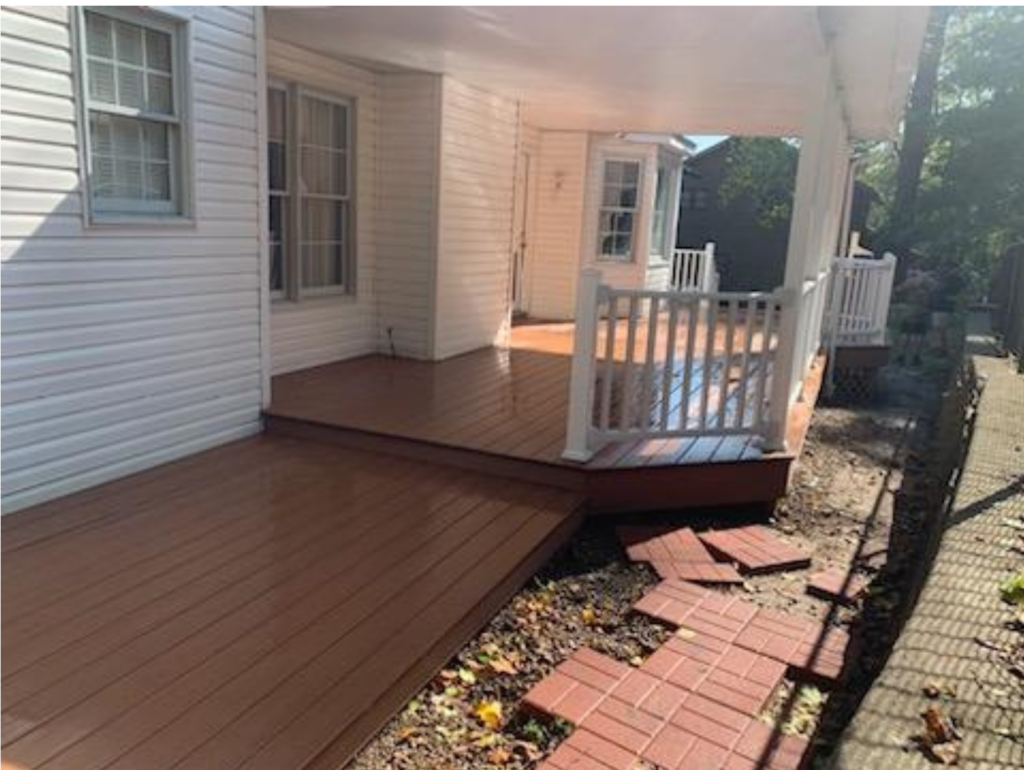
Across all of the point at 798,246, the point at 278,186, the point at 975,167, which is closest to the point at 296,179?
the point at 278,186

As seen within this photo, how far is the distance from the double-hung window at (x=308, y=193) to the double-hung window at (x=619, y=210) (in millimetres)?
4689

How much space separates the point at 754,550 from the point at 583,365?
48.1 inches

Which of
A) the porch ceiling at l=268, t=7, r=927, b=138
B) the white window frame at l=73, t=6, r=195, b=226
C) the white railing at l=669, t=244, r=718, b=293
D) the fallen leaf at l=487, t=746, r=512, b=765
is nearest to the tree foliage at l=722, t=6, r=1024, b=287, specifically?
the white railing at l=669, t=244, r=718, b=293

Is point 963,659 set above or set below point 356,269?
below

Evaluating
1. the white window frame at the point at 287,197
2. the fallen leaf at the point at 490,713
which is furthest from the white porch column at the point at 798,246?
the white window frame at the point at 287,197

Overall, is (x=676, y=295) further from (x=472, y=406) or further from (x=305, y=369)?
(x=305, y=369)

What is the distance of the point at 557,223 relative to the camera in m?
10.4

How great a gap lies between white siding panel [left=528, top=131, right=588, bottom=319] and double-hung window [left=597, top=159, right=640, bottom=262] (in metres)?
0.46

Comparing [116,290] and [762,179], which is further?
[762,179]

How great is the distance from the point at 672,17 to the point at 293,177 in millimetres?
3035

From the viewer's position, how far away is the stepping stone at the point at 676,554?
372 centimetres

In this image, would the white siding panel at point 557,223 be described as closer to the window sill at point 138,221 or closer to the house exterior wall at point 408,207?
the house exterior wall at point 408,207

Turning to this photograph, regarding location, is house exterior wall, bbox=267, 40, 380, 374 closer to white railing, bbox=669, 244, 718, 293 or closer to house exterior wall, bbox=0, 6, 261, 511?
house exterior wall, bbox=0, 6, 261, 511

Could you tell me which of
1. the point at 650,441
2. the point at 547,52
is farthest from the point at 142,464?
the point at 547,52
